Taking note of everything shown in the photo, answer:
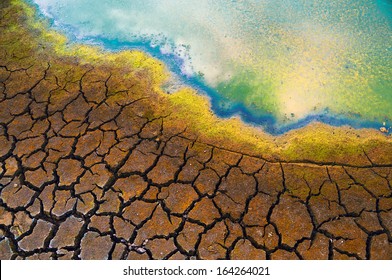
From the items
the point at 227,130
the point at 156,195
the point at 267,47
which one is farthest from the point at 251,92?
the point at 156,195

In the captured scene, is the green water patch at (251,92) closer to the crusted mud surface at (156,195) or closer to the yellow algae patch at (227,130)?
the yellow algae patch at (227,130)

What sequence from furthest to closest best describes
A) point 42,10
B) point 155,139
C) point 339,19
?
point 42,10 < point 339,19 < point 155,139

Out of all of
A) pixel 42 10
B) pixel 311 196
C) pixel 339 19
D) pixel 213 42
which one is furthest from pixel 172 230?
pixel 42 10

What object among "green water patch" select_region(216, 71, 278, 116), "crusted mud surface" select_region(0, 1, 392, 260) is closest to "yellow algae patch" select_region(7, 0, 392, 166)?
"crusted mud surface" select_region(0, 1, 392, 260)

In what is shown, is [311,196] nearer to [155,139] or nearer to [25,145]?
[155,139]

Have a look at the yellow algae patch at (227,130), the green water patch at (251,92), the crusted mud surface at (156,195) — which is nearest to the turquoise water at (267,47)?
Result: the green water patch at (251,92)

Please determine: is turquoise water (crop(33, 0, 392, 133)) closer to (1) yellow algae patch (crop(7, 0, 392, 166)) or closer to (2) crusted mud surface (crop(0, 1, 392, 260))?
(1) yellow algae patch (crop(7, 0, 392, 166))
